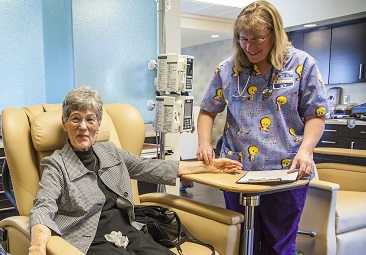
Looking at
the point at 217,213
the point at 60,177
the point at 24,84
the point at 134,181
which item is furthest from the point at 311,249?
the point at 24,84

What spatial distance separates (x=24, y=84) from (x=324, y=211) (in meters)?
2.08

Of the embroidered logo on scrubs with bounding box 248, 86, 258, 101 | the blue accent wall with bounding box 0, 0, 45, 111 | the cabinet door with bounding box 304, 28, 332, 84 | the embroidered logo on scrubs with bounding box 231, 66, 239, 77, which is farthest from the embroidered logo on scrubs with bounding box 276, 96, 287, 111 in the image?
the cabinet door with bounding box 304, 28, 332, 84

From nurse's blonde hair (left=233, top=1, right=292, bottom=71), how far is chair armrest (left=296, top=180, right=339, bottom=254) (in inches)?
35.5

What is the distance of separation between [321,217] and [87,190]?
1328mm

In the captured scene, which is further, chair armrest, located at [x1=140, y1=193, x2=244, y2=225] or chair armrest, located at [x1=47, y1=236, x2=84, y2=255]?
chair armrest, located at [x1=140, y1=193, x2=244, y2=225]

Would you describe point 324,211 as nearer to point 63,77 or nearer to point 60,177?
point 60,177

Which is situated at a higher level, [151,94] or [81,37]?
[81,37]

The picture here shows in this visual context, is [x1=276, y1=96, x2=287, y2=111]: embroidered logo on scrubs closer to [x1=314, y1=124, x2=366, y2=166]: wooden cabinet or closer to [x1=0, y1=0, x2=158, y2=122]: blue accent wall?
[x1=0, y1=0, x2=158, y2=122]: blue accent wall

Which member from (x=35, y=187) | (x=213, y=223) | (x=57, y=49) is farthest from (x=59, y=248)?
(x=57, y=49)

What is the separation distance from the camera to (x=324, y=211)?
2.01 meters

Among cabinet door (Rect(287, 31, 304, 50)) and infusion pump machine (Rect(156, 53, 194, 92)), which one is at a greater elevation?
cabinet door (Rect(287, 31, 304, 50))

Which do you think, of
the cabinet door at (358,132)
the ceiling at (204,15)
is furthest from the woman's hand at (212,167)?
the ceiling at (204,15)

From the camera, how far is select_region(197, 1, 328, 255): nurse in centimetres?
140

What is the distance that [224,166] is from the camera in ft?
5.22
